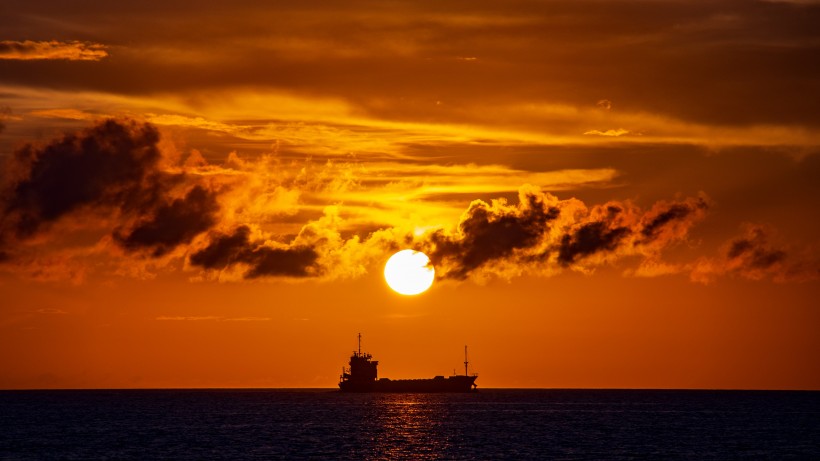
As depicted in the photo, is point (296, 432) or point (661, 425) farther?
point (661, 425)

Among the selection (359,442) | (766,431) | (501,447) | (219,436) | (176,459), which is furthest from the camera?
(766,431)

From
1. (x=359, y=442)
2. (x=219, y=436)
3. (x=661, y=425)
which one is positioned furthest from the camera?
(x=661, y=425)

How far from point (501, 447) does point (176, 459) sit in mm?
38592

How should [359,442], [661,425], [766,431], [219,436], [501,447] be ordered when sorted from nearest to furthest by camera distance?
[501,447] < [359,442] < [219,436] < [766,431] < [661,425]

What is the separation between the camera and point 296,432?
161375 millimetres

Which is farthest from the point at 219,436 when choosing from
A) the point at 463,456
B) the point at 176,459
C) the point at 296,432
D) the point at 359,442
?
the point at 463,456

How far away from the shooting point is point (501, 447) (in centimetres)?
13100

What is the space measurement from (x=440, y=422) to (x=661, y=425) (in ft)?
125

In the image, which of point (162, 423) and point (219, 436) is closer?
point (219, 436)

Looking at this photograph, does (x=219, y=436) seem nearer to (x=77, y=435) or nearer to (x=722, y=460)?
(x=77, y=435)

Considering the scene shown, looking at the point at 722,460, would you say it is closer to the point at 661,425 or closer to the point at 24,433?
the point at 661,425

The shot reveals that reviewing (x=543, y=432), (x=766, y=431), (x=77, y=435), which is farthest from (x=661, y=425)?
(x=77, y=435)

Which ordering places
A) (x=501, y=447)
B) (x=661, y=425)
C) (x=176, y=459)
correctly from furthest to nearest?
(x=661, y=425)
(x=501, y=447)
(x=176, y=459)

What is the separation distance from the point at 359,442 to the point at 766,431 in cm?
6938
